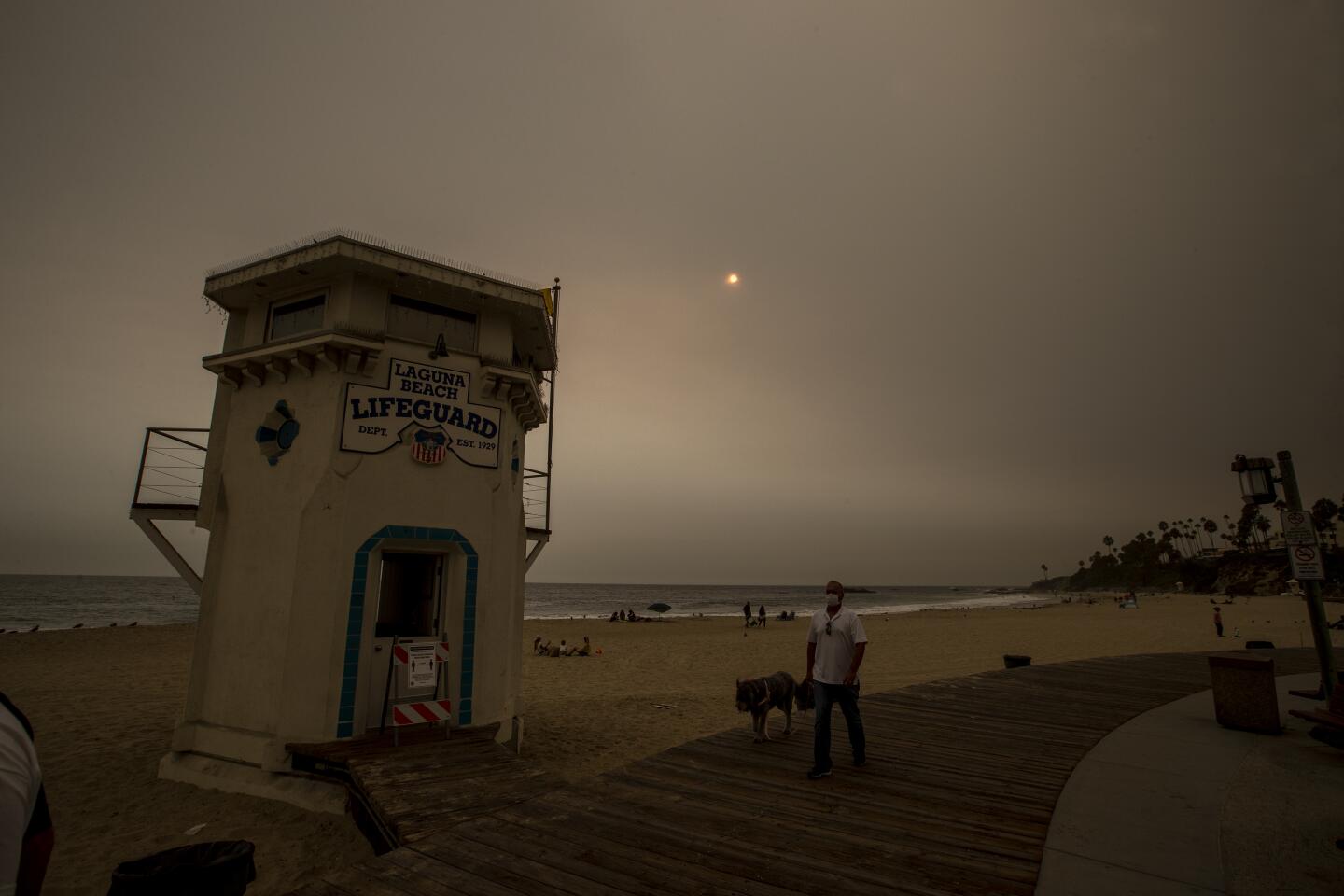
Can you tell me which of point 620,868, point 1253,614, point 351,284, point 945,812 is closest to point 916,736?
point 945,812

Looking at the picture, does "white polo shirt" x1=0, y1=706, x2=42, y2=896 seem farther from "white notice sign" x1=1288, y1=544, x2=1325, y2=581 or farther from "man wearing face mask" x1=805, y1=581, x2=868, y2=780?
"white notice sign" x1=1288, y1=544, x2=1325, y2=581

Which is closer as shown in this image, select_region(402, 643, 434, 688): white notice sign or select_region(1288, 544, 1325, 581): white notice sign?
select_region(1288, 544, 1325, 581): white notice sign

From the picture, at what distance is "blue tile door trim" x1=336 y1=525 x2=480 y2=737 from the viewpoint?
9.12 m

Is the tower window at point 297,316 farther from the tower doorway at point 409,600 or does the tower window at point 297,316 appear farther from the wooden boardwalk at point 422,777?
the wooden boardwalk at point 422,777

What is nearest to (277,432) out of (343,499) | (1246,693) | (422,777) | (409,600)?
(343,499)

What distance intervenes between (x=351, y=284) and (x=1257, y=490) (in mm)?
15622

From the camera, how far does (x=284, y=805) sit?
8.58 meters

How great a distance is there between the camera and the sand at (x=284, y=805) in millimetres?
7887

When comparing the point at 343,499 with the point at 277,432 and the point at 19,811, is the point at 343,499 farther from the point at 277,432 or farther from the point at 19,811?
the point at 19,811

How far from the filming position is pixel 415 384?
1023cm

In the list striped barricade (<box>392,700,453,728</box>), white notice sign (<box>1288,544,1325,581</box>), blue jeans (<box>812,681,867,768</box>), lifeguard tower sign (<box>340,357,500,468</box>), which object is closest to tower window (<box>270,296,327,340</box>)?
lifeguard tower sign (<box>340,357,500,468</box>)

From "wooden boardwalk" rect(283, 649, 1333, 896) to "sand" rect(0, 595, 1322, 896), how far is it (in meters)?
2.00

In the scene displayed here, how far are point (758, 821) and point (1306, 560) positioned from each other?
9994 millimetres

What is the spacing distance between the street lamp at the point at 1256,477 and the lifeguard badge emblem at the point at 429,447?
1339 centimetres
